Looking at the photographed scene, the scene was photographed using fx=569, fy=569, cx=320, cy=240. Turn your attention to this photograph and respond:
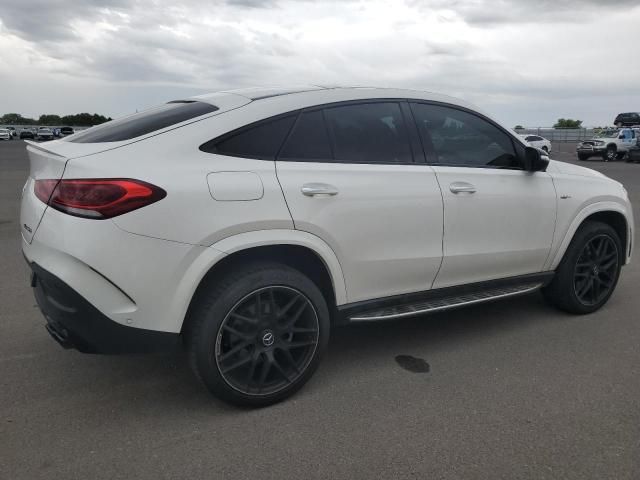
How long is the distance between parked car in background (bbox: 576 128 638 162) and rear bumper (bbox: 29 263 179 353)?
3142 cm

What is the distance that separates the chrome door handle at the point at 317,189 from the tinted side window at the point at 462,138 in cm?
89

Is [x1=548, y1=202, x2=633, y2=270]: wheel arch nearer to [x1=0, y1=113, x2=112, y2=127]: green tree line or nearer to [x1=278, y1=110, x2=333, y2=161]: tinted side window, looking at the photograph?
[x1=278, y1=110, x2=333, y2=161]: tinted side window

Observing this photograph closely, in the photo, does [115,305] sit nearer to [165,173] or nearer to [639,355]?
[165,173]

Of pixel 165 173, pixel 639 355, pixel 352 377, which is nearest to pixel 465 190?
pixel 352 377

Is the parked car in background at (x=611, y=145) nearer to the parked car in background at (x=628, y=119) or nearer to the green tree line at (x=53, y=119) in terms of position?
the parked car in background at (x=628, y=119)

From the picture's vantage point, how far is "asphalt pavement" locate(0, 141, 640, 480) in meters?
2.55

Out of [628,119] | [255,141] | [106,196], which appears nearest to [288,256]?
[255,141]

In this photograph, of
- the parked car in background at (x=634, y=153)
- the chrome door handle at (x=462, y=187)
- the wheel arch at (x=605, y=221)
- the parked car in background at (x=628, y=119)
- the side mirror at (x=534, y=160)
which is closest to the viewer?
the chrome door handle at (x=462, y=187)

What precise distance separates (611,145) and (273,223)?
31.3 meters

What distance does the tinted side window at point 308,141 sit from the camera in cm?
312

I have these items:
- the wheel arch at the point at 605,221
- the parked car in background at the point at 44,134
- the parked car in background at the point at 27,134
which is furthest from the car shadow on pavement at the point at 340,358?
the parked car in background at the point at 27,134

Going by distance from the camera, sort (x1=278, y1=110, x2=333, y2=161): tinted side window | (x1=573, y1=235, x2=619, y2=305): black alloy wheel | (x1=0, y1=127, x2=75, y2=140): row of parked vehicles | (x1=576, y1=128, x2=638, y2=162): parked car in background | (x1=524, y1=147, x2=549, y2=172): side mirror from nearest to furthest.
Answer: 1. (x1=278, y1=110, x2=333, y2=161): tinted side window
2. (x1=524, y1=147, x2=549, y2=172): side mirror
3. (x1=573, y1=235, x2=619, y2=305): black alloy wheel
4. (x1=576, y1=128, x2=638, y2=162): parked car in background
5. (x1=0, y1=127, x2=75, y2=140): row of parked vehicles

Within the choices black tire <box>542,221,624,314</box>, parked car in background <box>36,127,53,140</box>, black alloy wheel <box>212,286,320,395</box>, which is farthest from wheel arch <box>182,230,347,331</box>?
parked car in background <box>36,127,53,140</box>

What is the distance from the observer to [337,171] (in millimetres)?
3180
